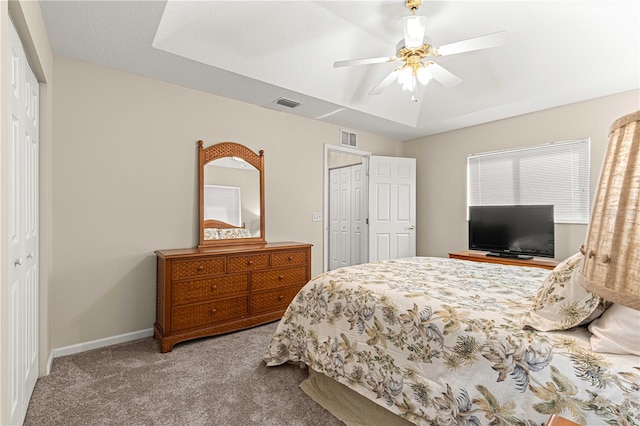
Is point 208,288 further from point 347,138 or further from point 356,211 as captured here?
point 356,211

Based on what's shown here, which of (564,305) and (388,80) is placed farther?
(388,80)

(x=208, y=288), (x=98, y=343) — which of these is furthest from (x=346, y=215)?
(x=98, y=343)

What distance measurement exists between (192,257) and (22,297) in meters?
1.24

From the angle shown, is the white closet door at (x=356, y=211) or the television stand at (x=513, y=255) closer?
the television stand at (x=513, y=255)

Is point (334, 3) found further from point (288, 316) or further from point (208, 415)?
point (208, 415)

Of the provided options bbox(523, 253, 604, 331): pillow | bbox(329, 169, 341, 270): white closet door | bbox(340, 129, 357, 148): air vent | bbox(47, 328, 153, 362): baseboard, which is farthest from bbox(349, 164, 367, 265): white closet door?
bbox(523, 253, 604, 331): pillow

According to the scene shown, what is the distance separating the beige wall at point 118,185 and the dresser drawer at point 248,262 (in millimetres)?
608

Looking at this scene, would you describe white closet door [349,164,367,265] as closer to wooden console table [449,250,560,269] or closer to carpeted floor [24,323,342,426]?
wooden console table [449,250,560,269]

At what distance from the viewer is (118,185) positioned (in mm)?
2973

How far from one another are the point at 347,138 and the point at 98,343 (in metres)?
3.82

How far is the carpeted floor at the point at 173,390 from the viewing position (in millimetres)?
1869

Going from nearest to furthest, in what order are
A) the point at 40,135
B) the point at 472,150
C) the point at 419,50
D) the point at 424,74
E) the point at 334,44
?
the point at 40,135
the point at 419,50
the point at 424,74
the point at 334,44
the point at 472,150

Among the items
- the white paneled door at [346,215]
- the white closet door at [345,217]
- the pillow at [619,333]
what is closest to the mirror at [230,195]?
the white paneled door at [346,215]

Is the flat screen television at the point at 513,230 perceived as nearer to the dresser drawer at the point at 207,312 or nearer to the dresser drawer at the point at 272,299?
the dresser drawer at the point at 272,299
